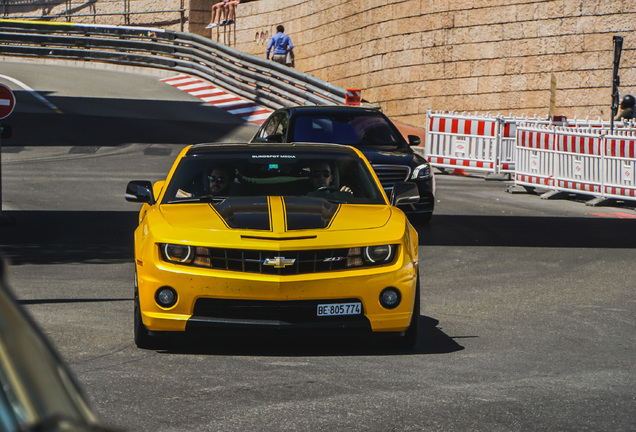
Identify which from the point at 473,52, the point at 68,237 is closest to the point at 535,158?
the point at 473,52

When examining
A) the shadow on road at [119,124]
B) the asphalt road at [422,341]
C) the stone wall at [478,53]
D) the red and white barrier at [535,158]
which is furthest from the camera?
the stone wall at [478,53]

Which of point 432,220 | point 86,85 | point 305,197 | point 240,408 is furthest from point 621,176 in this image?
point 86,85

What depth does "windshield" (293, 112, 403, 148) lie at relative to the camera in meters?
14.8

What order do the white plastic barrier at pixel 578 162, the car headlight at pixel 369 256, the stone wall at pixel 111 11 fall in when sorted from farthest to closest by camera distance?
the stone wall at pixel 111 11 → the white plastic barrier at pixel 578 162 → the car headlight at pixel 369 256

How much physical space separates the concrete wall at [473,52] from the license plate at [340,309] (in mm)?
18622

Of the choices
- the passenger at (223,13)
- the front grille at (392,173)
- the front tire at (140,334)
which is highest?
the passenger at (223,13)

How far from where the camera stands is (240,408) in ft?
17.5

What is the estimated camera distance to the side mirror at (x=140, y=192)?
7.79 metres

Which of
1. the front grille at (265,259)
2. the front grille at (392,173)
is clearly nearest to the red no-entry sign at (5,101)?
the front grille at (392,173)

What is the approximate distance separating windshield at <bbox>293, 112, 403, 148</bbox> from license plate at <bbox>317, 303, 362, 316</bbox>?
26.7ft

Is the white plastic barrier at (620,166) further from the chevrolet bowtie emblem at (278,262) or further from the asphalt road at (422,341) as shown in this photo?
the chevrolet bowtie emblem at (278,262)

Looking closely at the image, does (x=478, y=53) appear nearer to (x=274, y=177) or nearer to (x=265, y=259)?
(x=274, y=177)

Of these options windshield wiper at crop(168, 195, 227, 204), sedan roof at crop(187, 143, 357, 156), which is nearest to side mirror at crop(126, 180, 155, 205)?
windshield wiper at crop(168, 195, 227, 204)

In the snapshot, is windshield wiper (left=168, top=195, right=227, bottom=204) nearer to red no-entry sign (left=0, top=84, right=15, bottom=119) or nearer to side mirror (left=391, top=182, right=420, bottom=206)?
side mirror (left=391, top=182, right=420, bottom=206)
